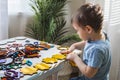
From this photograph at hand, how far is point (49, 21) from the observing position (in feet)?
7.93

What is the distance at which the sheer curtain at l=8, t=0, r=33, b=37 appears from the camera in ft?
7.93

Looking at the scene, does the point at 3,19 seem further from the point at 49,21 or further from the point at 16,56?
the point at 16,56

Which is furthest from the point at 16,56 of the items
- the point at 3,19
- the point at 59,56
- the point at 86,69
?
the point at 3,19

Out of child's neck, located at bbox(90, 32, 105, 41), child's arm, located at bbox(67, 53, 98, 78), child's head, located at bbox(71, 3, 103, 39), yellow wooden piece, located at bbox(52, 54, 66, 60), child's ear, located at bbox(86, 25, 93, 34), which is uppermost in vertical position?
child's head, located at bbox(71, 3, 103, 39)

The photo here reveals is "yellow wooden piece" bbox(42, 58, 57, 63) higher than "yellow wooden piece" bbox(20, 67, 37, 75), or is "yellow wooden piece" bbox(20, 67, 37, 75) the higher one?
"yellow wooden piece" bbox(42, 58, 57, 63)

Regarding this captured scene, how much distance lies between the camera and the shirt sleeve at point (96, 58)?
138 cm

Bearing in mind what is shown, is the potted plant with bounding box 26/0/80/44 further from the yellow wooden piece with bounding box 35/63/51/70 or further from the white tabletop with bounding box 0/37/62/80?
the yellow wooden piece with bounding box 35/63/51/70

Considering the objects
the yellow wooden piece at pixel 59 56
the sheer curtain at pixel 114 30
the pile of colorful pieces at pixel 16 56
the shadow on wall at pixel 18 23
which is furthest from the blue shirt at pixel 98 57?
the shadow on wall at pixel 18 23

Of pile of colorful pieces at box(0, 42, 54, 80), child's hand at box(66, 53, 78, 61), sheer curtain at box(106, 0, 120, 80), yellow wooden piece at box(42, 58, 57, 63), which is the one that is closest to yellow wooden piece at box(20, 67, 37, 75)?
pile of colorful pieces at box(0, 42, 54, 80)

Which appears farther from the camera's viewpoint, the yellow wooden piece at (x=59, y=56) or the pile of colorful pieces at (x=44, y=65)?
the yellow wooden piece at (x=59, y=56)

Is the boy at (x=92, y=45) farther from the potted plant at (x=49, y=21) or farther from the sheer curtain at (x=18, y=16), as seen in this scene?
the sheer curtain at (x=18, y=16)

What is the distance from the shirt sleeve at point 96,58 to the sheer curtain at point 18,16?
1.24 meters

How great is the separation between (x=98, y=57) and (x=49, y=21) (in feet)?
3.65

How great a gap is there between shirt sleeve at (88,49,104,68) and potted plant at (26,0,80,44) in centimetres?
98
